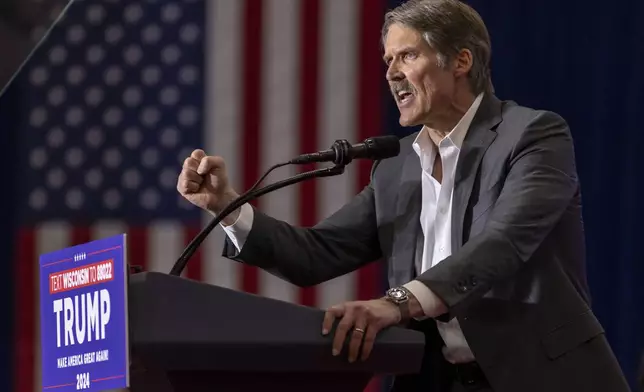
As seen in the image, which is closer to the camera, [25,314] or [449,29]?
[449,29]

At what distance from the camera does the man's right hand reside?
1854 millimetres

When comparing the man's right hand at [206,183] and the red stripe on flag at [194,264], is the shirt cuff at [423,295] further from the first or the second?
the red stripe on flag at [194,264]

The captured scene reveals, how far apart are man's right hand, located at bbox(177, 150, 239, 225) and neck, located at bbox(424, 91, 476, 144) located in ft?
1.35

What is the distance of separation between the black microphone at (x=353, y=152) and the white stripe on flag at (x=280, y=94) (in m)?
2.03

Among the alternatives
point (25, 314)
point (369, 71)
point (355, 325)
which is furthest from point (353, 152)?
point (25, 314)

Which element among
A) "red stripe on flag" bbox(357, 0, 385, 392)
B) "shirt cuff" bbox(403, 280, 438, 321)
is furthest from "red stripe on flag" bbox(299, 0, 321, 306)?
"shirt cuff" bbox(403, 280, 438, 321)

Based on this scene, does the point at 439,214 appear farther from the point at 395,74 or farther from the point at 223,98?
the point at 223,98

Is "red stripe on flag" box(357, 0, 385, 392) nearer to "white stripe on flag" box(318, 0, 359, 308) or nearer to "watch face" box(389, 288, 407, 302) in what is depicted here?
"white stripe on flag" box(318, 0, 359, 308)

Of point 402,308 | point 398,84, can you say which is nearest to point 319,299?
point 398,84

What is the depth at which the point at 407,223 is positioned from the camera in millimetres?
2006

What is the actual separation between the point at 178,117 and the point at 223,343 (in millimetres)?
2700

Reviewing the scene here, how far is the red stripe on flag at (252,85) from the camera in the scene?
3.88m

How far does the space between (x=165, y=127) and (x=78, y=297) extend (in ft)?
8.55

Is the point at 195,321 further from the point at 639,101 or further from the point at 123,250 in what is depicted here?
the point at 639,101
